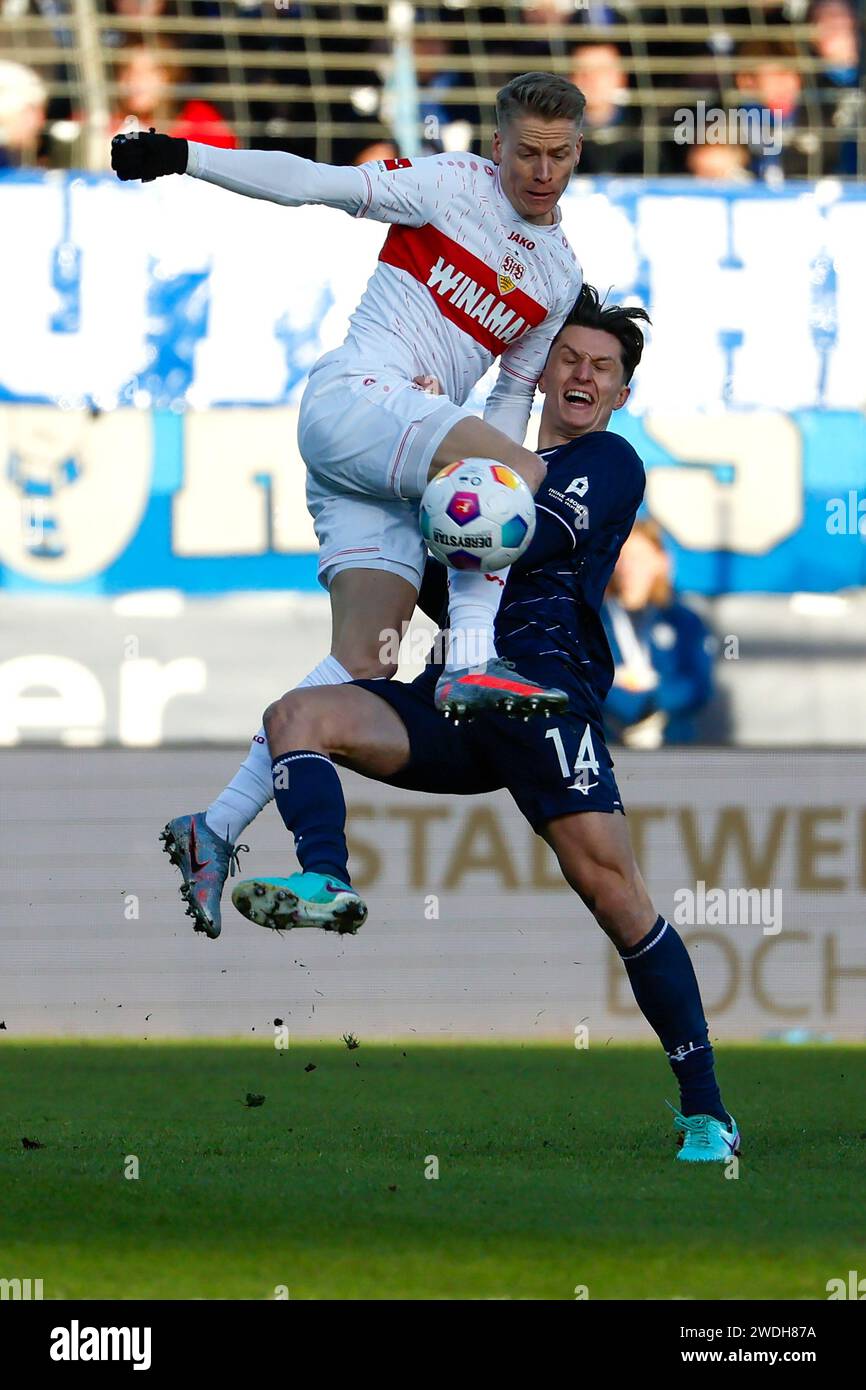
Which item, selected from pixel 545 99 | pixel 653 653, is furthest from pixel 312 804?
pixel 653 653

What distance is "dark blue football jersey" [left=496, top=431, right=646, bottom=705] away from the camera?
220 inches

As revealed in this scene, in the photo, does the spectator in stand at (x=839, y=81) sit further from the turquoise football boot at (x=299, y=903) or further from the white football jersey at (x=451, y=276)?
the turquoise football boot at (x=299, y=903)

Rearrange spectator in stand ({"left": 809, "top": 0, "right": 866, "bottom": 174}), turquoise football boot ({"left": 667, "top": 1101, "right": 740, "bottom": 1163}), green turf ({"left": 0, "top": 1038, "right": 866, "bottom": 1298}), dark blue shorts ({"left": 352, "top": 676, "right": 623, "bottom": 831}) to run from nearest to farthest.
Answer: green turf ({"left": 0, "top": 1038, "right": 866, "bottom": 1298}) < dark blue shorts ({"left": 352, "top": 676, "right": 623, "bottom": 831}) < turquoise football boot ({"left": 667, "top": 1101, "right": 740, "bottom": 1163}) < spectator in stand ({"left": 809, "top": 0, "right": 866, "bottom": 174})

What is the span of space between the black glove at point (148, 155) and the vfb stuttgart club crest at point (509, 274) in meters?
0.91

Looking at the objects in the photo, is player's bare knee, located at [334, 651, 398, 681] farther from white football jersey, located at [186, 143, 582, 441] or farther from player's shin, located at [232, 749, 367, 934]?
white football jersey, located at [186, 143, 582, 441]

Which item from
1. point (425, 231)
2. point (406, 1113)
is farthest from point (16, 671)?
point (425, 231)

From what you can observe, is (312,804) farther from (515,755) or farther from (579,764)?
(579,764)

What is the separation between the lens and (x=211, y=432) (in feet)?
39.3

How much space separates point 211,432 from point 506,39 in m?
2.96

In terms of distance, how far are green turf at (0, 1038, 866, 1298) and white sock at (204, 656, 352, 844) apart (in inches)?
34.0

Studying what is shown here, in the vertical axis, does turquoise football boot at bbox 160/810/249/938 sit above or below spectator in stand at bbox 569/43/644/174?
below

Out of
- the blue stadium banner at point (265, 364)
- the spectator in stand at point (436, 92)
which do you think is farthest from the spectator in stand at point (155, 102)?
the spectator in stand at point (436, 92)

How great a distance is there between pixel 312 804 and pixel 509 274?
1511 mm

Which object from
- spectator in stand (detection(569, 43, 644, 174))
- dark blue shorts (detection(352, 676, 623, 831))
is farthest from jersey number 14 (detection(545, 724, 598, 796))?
spectator in stand (detection(569, 43, 644, 174))
